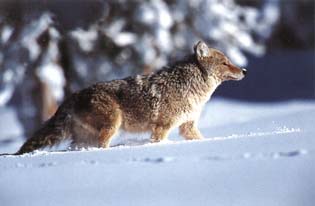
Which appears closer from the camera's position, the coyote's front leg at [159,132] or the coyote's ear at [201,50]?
the coyote's front leg at [159,132]

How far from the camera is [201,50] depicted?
10.7 meters

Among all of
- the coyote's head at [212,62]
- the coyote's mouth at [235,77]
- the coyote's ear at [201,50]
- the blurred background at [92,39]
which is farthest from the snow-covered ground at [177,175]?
the blurred background at [92,39]

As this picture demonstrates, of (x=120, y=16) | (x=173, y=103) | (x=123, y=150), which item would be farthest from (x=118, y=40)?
(x=123, y=150)

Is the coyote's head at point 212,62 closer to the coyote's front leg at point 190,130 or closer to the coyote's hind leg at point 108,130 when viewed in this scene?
the coyote's front leg at point 190,130

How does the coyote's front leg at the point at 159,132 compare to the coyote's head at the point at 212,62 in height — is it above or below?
below

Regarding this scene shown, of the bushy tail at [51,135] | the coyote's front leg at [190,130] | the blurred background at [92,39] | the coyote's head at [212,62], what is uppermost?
the blurred background at [92,39]

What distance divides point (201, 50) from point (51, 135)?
233 centimetres

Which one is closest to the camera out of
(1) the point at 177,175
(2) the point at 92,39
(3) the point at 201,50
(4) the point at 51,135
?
(1) the point at 177,175

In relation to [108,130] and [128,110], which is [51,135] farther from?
[128,110]

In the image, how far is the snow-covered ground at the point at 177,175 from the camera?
A: 723 centimetres

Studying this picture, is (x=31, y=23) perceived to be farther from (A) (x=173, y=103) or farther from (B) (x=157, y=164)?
(B) (x=157, y=164)

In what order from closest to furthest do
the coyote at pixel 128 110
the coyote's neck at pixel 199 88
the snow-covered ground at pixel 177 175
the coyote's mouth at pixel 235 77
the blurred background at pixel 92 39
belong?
the snow-covered ground at pixel 177 175 → the coyote at pixel 128 110 → the coyote's neck at pixel 199 88 → the coyote's mouth at pixel 235 77 → the blurred background at pixel 92 39

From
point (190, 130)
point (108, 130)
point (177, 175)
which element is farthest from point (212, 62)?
point (177, 175)

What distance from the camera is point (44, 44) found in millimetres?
18703
